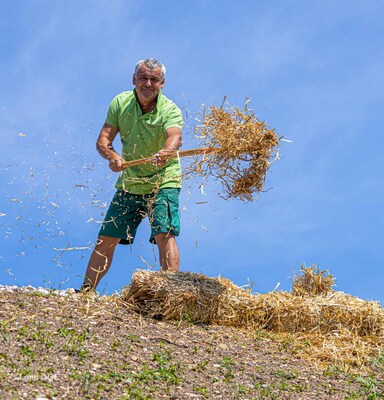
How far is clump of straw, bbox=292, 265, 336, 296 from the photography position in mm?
9570

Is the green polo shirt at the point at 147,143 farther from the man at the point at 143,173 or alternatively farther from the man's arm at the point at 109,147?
the man's arm at the point at 109,147

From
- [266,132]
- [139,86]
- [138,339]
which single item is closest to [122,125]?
[139,86]

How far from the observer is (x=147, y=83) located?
338 inches

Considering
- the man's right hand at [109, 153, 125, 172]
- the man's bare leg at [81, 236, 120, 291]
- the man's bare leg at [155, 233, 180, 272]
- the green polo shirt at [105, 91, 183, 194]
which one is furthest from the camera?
the man's bare leg at [81, 236, 120, 291]

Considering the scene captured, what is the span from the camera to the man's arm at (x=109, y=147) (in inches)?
334

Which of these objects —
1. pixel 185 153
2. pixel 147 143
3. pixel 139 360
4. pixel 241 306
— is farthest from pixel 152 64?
pixel 139 360

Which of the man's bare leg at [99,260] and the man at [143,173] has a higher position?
the man at [143,173]

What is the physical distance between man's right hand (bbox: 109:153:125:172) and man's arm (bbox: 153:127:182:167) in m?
0.57

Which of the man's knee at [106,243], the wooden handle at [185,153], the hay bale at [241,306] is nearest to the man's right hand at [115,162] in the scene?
the wooden handle at [185,153]

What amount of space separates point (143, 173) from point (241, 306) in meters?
2.03

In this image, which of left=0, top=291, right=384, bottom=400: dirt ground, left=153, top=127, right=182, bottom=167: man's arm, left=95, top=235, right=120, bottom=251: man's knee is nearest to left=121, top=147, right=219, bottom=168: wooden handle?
left=153, top=127, right=182, bottom=167: man's arm

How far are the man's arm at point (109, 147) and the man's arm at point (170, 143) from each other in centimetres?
61

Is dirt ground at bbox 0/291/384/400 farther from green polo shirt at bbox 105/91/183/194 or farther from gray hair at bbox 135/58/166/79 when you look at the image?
gray hair at bbox 135/58/166/79

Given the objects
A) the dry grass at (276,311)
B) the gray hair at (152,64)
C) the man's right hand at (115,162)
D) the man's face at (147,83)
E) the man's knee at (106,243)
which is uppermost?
the gray hair at (152,64)
